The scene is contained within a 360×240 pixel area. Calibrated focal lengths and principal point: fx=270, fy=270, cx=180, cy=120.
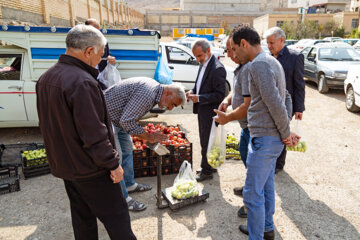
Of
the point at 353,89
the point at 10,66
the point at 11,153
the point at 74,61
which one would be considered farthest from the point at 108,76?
the point at 353,89

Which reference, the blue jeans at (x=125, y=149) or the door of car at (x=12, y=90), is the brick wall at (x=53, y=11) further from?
the blue jeans at (x=125, y=149)

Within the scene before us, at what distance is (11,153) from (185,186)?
134 inches

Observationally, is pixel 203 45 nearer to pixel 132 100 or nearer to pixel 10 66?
pixel 132 100

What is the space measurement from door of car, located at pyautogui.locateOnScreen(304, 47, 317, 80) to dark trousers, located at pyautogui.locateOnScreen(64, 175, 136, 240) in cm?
1083

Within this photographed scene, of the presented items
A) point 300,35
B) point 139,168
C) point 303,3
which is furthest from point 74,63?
point 303,3

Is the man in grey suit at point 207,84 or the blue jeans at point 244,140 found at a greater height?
the man in grey suit at point 207,84

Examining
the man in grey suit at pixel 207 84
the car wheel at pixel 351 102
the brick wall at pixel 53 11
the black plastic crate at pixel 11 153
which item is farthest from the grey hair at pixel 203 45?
the brick wall at pixel 53 11

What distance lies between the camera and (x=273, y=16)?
54.0m

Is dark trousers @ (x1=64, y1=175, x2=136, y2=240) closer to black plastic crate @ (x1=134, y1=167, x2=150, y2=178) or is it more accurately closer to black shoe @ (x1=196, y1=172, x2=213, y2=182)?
black plastic crate @ (x1=134, y1=167, x2=150, y2=178)

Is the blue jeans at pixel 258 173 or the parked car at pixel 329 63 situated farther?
the parked car at pixel 329 63

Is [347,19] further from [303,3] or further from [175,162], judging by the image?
[175,162]

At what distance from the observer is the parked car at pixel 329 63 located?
961cm

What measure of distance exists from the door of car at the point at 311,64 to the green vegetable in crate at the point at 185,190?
938cm

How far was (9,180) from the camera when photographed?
428 centimetres
